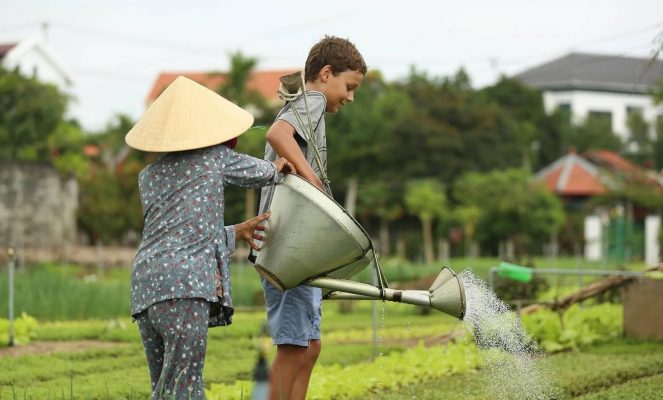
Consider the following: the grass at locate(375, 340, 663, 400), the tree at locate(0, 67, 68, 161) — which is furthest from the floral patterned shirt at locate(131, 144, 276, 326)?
the tree at locate(0, 67, 68, 161)

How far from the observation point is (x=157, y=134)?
4184mm

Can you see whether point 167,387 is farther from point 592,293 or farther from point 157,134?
point 592,293

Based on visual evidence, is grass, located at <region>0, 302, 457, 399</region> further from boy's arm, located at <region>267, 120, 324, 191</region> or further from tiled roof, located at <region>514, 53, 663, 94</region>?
tiled roof, located at <region>514, 53, 663, 94</region>

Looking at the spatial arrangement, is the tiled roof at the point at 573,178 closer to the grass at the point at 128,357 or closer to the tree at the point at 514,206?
the tree at the point at 514,206

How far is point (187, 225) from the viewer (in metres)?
4.03

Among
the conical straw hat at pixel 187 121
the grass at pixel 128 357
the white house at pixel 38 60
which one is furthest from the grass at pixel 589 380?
the white house at pixel 38 60

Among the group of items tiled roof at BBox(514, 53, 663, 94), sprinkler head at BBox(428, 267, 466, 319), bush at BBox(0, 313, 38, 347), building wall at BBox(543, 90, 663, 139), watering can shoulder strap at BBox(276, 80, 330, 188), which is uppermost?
tiled roof at BBox(514, 53, 663, 94)

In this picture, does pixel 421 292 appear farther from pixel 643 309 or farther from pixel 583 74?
pixel 583 74

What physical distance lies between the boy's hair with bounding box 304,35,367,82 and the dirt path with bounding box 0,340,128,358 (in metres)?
5.13

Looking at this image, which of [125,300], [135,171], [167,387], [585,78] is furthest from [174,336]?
[585,78]

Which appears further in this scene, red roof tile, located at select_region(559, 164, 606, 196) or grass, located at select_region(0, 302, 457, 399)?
red roof tile, located at select_region(559, 164, 606, 196)

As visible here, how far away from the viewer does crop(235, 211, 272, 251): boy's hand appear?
4316 millimetres

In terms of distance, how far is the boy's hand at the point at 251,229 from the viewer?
14.2 feet

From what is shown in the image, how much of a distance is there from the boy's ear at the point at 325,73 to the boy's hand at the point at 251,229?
28.4 inches
